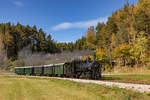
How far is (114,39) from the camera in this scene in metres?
53.9

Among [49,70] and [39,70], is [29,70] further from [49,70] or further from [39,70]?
[49,70]

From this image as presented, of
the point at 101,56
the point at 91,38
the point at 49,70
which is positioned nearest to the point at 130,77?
the point at 49,70

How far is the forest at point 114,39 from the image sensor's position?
140 ft

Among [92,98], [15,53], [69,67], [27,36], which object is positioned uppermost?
[27,36]

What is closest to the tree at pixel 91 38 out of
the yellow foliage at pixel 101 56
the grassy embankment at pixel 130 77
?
the yellow foliage at pixel 101 56

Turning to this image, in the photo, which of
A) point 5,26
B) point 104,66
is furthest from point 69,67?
point 5,26

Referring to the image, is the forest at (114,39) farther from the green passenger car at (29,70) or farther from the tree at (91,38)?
the green passenger car at (29,70)

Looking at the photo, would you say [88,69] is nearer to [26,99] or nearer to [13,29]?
[26,99]

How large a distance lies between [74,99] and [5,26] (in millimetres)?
76598

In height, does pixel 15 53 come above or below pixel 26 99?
above

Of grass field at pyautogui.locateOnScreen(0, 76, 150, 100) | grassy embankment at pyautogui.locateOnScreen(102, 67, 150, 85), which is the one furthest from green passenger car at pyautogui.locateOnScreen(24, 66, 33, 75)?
grass field at pyautogui.locateOnScreen(0, 76, 150, 100)

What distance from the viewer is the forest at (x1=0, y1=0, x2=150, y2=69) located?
4259 centimetres

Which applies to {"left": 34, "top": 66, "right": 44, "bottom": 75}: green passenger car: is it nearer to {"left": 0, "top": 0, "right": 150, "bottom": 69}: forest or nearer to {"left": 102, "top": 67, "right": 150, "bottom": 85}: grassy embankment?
{"left": 102, "top": 67, "right": 150, "bottom": 85}: grassy embankment

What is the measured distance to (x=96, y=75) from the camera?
2172 centimetres
